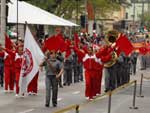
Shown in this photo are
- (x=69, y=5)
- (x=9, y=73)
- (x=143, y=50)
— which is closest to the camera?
(x=9, y=73)

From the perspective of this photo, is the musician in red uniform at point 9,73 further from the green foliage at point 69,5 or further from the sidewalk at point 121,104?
the green foliage at point 69,5

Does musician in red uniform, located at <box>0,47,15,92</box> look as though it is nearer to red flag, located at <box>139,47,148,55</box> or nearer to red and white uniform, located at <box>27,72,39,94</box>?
red and white uniform, located at <box>27,72,39,94</box>

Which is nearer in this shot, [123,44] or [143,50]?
[123,44]

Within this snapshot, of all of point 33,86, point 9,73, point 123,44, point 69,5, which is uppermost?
point 69,5

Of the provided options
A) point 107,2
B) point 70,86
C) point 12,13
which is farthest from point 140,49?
point 107,2

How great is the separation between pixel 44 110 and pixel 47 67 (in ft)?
4.57

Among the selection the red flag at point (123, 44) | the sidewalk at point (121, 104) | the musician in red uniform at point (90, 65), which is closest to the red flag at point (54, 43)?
the musician in red uniform at point (90, 65)

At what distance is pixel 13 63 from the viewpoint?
21.2m

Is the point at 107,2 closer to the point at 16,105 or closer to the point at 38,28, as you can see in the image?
the point at 38,28

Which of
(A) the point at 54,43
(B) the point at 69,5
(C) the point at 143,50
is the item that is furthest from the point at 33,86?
(B) the point at 69,5

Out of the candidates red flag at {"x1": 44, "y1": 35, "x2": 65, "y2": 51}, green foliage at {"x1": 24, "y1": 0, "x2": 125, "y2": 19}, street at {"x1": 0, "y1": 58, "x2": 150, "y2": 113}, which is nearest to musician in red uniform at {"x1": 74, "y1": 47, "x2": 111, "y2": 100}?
street at {"x1": 0, "y1": 58, "x2": 150, "y2": 113}

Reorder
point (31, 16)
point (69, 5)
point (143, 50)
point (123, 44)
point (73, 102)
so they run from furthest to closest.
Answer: point (69, 5)
point (31, 16)
point (143, 50)
point (123, 44)
point (73, 102)

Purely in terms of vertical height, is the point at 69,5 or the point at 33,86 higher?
the point at 69,5

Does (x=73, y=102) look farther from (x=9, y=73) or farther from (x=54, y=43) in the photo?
(x=9, y=73)
